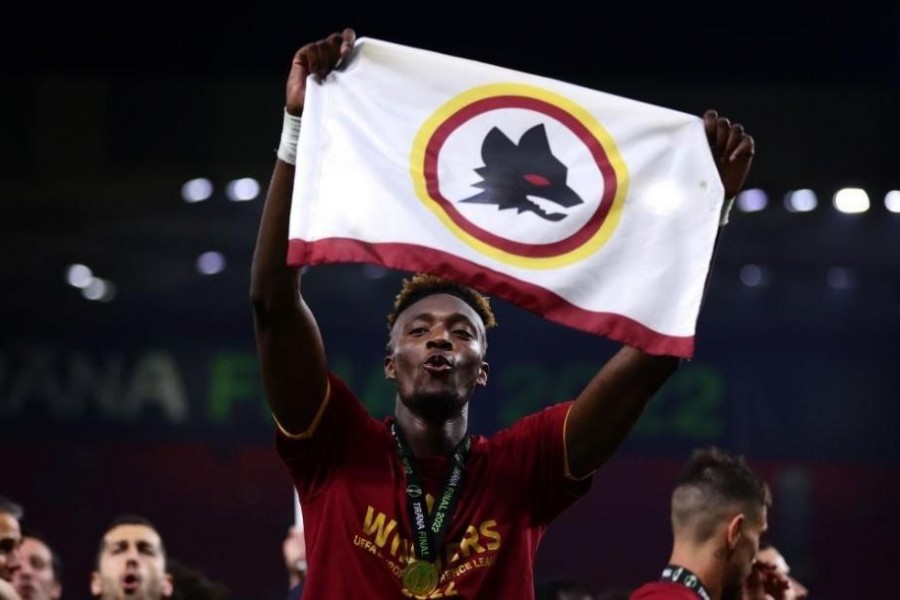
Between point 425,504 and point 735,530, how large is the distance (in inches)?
36.9

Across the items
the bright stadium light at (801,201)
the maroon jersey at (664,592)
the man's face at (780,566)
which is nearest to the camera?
the maroon jersey at (664,592)

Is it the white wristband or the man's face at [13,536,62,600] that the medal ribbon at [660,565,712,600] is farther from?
the man's face at [13,536,62,600]

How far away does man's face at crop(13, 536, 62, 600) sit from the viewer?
6191 millimetres

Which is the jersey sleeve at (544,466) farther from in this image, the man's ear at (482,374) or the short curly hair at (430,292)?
the short curly hair at (430,292)

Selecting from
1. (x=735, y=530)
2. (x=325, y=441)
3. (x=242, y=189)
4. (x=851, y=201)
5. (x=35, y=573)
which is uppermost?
(x=242, y=189)

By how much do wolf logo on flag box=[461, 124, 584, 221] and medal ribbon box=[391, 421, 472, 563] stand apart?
21.0 inches

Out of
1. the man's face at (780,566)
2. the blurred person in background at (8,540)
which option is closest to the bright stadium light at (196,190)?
the blurred person in background at (8,540)

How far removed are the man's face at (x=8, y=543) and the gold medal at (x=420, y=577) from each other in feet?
8.52

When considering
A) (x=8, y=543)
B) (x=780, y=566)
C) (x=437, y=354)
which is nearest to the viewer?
(x=437, y=354)

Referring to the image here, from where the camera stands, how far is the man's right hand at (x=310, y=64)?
3.26 meters

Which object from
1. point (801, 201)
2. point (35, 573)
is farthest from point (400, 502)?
point (801, 201)

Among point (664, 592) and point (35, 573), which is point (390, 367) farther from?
point (35, 573)

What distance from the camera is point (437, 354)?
337 centimetres

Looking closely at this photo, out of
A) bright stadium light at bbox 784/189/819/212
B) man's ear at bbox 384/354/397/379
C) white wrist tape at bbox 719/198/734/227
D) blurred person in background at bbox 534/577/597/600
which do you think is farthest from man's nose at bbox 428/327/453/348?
bright stadium light at bbox 784/189/819/212
